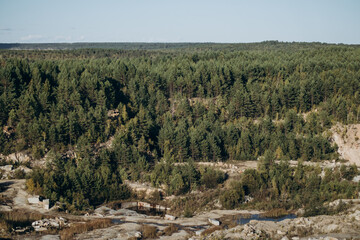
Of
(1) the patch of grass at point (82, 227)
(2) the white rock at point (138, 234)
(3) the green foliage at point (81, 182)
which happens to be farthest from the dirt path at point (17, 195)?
(2) the white rock at point (138, 234)

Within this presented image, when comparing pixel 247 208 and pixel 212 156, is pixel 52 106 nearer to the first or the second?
pixel 212 156

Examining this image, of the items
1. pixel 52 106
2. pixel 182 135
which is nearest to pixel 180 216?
pixel 182 135

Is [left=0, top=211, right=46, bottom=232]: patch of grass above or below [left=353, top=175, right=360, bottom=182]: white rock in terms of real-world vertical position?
above

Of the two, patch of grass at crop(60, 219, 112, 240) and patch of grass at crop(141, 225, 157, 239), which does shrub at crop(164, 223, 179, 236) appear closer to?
patch of grass at crop(141, 225, 157, 239)

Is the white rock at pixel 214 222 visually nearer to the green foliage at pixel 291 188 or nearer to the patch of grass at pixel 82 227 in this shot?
the green foliage at pixel 291 188

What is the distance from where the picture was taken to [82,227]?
38875 millimetres

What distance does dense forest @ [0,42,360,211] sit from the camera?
6103 cm

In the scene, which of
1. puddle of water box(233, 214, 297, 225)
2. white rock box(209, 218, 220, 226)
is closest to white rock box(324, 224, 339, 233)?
puddle of water box(233, 214, 297, 225)

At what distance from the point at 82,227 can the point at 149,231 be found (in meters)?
7.12

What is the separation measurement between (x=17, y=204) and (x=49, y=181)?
6.67 m

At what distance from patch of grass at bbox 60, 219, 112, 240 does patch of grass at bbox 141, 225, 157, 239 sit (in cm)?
421

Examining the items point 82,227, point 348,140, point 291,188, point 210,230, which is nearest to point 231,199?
point 291,188

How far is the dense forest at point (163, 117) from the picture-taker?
61.0 meters

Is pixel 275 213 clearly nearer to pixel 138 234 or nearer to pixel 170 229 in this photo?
pixel 170 229
